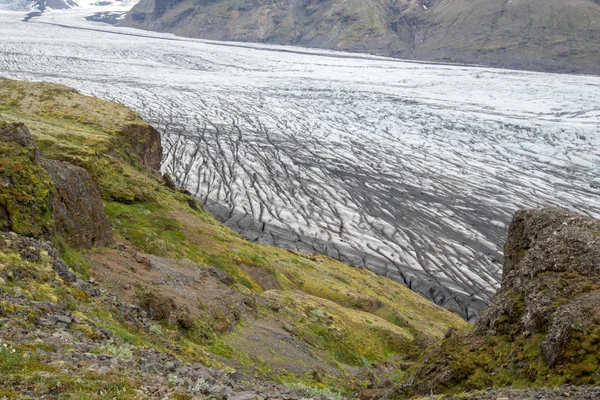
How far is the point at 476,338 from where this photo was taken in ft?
37.4

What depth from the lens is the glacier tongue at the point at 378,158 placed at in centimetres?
3969

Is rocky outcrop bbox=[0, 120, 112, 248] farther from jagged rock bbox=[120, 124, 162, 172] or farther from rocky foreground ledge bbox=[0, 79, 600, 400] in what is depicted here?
jagged rock bbox=[120, 124, 162, 172]

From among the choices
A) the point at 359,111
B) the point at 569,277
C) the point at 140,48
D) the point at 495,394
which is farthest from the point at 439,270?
the point at 140,48

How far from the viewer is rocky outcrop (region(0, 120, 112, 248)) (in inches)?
444

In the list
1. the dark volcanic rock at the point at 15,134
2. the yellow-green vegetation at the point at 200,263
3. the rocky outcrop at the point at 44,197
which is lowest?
the yellow-green vegetation at the point at 200,263

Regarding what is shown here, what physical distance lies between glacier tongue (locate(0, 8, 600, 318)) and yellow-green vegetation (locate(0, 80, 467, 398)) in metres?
A: 9.52

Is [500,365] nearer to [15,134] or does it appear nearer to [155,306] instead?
[155,306]

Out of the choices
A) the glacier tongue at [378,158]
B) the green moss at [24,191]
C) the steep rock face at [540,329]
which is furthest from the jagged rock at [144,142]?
the steep rock face at [540,329]

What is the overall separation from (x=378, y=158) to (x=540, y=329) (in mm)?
49468

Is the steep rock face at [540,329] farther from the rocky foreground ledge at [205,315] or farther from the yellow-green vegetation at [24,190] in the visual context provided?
the yellow-green vegetation at [24,190]

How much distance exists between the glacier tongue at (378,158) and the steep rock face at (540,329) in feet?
70.1

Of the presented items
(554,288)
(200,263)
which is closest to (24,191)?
(200,263)

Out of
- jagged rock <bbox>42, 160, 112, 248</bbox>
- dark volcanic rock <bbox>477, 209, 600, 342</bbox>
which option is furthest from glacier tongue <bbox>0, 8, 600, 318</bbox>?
jagged rock <bbox>42, 160, 112, 248</bbox>

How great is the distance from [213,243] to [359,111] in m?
65.0
